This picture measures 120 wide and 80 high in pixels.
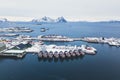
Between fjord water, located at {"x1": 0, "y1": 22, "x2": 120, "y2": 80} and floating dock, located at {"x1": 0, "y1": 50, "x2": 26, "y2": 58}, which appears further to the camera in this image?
floating dock, located at {"x1": 0, "y1": 50, "x2": 26, "y2": 58}

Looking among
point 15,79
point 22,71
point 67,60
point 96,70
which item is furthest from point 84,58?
point 15,79

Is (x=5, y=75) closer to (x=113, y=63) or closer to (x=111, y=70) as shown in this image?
(x=111, y=70)

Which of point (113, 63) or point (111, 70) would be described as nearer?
point (111, 70)

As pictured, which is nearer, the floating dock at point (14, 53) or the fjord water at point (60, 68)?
the fjord water at point (60, 68)

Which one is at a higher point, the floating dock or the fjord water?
the floating dock

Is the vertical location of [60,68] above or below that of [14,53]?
below

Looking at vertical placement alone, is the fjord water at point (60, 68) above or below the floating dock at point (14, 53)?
below

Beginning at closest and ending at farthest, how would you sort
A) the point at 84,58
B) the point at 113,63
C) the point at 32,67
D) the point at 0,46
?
1. the point at 32,67
2. the point at 113,63
3. the point at 84,58
4. the point at 0,46

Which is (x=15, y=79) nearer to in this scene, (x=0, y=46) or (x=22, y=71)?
(x=22, y=71)

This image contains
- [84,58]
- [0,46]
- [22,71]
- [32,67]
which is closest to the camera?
[22,71]

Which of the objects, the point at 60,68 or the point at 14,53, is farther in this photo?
the point at 14,53
